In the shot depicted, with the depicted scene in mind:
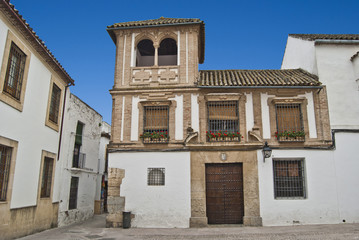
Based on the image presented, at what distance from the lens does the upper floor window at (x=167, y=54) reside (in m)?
14.5

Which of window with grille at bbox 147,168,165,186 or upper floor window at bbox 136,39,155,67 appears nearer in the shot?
window with grille at bbox 147,168,165,186

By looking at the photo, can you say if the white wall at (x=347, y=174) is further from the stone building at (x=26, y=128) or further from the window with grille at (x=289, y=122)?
the stone building at (x=26, y=128)

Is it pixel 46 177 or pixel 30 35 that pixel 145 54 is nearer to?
pixel 30 35

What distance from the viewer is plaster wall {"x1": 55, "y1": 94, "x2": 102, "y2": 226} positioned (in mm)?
12820

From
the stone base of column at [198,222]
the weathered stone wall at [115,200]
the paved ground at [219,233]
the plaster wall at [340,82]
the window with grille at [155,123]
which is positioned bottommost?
the paved ground at [219,233]

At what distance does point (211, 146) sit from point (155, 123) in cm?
254

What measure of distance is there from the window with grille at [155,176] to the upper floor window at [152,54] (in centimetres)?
556

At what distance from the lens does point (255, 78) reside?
13.1 m

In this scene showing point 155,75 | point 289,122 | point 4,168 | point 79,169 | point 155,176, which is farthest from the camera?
point 79,169

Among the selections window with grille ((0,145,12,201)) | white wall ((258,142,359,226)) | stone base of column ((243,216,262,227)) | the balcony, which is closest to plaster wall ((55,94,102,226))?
the balcony

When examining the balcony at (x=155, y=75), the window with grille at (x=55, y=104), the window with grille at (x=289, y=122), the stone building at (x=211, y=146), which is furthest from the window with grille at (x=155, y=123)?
the window with grille at (x=289, y=122)

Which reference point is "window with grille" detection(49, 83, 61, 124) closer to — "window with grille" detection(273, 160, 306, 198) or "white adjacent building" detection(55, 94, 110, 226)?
"white adjacent building" detection(55, 94, 110, 226)

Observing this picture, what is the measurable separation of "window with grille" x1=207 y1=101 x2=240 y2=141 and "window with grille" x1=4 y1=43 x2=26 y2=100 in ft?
22.9

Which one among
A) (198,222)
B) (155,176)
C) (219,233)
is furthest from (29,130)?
(219,233)
